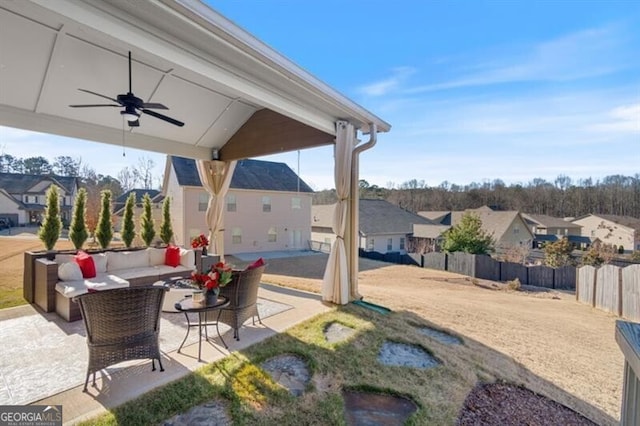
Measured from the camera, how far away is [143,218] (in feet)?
35.4

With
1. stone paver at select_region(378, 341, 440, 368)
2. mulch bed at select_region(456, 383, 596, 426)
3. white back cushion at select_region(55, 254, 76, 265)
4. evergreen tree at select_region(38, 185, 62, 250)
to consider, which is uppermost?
evergreen tree at select_region(38, 185, 62, 250)

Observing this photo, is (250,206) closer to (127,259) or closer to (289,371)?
(127,259)

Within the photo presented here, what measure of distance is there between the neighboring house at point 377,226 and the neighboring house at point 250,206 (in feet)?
13.0

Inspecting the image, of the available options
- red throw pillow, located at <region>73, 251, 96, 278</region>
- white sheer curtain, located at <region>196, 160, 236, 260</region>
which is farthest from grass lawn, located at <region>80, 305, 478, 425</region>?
white sheer curtain, located at <region>196, 160, 236, 260</region>

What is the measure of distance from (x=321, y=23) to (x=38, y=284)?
21.9 feet

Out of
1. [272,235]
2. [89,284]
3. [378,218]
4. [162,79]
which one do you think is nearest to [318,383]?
[89,284]

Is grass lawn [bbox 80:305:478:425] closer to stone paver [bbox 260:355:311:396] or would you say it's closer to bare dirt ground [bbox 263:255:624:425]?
stone paver [bbox 260:355:311:396]

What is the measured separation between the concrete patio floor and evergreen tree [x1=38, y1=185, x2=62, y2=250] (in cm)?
411

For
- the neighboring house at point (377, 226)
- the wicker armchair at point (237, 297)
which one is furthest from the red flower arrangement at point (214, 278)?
the neighboring house at point (377, 226)

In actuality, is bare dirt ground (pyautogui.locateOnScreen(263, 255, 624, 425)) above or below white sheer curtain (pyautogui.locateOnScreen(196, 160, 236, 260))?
below

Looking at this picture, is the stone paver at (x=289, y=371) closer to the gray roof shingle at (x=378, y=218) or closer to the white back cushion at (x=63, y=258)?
the white back cushion at (x=63, y=258)

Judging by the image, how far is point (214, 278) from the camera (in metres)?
3.29

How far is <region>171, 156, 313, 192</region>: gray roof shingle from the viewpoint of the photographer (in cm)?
1478

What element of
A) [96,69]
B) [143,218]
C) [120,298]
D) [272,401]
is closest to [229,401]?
[272,401]
